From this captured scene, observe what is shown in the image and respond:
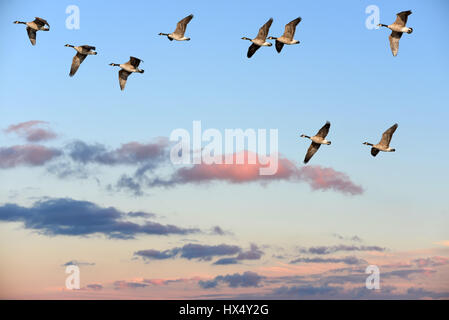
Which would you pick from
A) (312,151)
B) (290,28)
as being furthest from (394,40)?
(312,151)

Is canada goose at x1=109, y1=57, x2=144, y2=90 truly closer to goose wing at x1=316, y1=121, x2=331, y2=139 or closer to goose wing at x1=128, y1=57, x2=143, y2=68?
goose wing at x1=128, y1=57, x2=143, y2=68

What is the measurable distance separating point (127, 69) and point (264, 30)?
1795 centimetres

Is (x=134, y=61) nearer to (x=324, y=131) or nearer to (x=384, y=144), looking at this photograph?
(x=324, y=131)

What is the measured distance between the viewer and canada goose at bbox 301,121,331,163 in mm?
82469

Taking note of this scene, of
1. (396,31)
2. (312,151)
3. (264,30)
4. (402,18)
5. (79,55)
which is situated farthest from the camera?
(312,151)

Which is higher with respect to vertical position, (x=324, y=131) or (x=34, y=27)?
(x=34, y=27)

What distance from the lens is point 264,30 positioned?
84.8m

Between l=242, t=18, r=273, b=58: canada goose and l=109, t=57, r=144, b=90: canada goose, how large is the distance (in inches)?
595

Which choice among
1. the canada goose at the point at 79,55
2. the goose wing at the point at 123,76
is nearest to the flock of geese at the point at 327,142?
the goose wing at the point at 123,76

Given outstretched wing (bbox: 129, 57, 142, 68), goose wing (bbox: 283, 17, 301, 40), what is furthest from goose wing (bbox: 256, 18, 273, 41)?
outstretched wing (bbox: 129, 57, 142, 68)

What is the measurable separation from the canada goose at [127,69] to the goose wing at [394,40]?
30.3 metres
